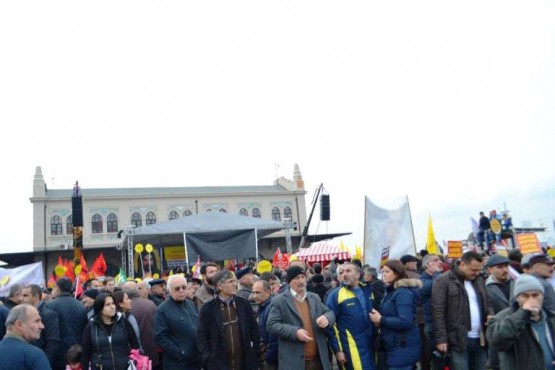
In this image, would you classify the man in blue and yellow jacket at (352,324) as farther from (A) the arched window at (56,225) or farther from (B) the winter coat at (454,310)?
(A) the arched window at (56,225)

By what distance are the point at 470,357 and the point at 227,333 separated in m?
2.89

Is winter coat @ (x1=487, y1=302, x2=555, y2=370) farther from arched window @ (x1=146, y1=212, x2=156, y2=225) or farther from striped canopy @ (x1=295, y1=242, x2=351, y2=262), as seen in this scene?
arched window @ (x1=146, y1=212, x2=156, y2=225)

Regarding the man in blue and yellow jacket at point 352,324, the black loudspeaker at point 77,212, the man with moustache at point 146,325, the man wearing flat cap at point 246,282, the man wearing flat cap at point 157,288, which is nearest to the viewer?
the man in blue and yellow jacket at point 352,324

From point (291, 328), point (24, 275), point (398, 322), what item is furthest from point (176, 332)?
point (24, 275)

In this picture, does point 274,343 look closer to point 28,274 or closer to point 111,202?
point 28,274

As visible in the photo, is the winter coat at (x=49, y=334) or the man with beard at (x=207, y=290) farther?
the man with beard at (x=207, y=290)

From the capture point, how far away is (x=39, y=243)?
46969 millimetres

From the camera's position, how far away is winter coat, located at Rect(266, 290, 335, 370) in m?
5.47

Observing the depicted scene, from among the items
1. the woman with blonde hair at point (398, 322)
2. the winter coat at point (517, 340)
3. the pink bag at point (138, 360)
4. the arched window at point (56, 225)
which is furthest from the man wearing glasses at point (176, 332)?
the arched window at point (56, 225)

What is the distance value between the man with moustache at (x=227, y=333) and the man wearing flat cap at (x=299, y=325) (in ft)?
1.08

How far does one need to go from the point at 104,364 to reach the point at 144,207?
47174mm

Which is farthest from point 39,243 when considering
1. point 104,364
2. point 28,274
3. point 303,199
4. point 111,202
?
point 104,364

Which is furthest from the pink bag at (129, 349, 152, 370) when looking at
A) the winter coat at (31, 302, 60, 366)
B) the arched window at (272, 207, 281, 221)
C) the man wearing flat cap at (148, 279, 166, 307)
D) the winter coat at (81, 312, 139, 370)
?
the arched window at (272, 207, 281, 221)

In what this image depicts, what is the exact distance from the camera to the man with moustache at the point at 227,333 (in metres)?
5.55
